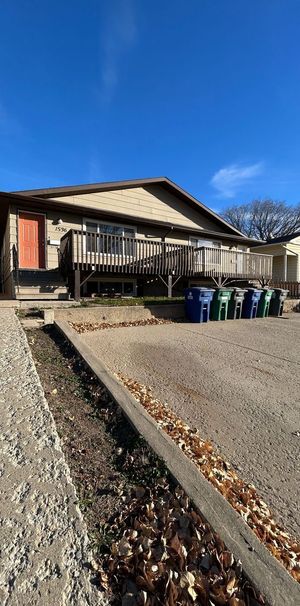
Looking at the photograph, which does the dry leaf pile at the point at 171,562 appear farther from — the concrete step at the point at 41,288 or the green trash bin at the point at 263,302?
the green trash bin at the point at 263,302

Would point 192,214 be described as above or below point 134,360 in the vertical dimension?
above

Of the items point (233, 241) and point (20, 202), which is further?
point (233, 241)

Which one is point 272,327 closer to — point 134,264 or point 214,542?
point 134,264

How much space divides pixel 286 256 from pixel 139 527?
81.8 ft

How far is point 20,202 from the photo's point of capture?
10602mm

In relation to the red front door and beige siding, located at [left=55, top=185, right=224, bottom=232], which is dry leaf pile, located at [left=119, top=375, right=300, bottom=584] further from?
beige siding, located at [left=55, top=185, right=224, bottom=232]

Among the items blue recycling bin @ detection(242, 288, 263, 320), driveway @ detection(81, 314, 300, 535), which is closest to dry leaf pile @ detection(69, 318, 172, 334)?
driveway @ detection(81, 314, 300, 535)

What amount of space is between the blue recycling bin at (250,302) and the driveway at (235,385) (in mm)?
2472

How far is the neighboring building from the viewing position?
23.1 m

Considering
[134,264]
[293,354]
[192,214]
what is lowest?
[293,354]

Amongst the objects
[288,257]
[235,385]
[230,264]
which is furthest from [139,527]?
[288,257]

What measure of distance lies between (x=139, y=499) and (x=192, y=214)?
1560 cm

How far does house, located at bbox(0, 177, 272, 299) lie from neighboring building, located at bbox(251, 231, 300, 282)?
366 inches

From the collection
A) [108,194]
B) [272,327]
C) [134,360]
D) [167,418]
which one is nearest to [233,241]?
[108,194]
